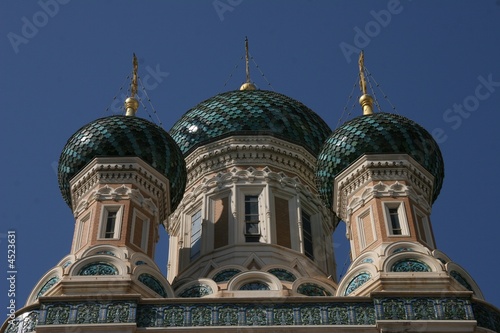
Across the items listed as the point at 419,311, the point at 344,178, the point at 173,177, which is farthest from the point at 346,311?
the point at 173,177

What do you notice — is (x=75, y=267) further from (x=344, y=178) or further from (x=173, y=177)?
(x=344, y=178)

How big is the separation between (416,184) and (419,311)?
288 cm

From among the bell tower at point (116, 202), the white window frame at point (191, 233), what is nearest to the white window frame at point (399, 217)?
the bell tower at point (116, 202)

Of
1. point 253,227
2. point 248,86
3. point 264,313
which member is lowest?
point 264,313

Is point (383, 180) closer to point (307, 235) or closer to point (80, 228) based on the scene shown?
point (307, 235)

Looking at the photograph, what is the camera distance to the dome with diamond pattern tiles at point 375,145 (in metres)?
13.1

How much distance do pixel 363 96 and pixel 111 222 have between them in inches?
177

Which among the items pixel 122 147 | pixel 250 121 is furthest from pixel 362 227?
pixel 250 121

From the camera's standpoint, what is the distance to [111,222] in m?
12.3

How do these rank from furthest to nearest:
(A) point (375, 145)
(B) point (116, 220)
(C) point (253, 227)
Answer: (C) point (253, 227), (A) point (375, 145), (B) point (116, 220)

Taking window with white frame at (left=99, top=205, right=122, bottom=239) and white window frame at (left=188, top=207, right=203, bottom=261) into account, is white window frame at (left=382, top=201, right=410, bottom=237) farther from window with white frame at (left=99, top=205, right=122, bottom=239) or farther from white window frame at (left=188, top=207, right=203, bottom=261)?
window with white frame at (left=99, top=205, right=122, bottom=239)

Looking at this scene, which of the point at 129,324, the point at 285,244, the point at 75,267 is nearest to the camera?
the point at 129,324

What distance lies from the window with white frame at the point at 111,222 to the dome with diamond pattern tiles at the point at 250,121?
12.0 feet

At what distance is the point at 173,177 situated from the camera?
44.2 ft
